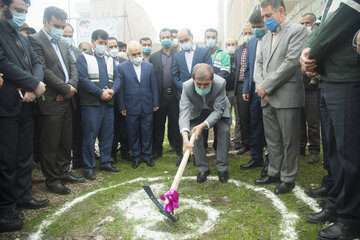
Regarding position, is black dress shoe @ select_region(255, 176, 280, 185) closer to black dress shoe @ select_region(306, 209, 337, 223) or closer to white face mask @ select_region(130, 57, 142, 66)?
black dress shoe @ select_region(306, 209, 337, 223)

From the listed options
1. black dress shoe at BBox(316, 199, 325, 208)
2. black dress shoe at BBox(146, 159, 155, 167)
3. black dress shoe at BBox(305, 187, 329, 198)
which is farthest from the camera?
black dress shoe at BBox(146, 159, 155, 167)

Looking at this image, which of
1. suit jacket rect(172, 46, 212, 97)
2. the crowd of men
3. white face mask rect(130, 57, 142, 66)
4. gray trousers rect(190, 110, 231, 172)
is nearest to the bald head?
the crowd of men

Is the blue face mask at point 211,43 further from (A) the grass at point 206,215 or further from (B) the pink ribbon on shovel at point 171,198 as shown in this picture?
(B) the pink ribbon on shovel at point 171,198

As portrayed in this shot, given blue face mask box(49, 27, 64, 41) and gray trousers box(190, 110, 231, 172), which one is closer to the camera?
blue face mask box(49, 27, 64, 41)

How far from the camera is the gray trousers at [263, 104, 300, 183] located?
335cm

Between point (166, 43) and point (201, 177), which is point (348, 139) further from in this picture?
point (166, 43)

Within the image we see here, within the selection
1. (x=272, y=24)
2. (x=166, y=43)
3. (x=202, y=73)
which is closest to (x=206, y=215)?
(x=202, y=73)

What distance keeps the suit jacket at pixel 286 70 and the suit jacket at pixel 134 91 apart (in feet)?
7.34

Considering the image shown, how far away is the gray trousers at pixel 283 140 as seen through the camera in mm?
3348

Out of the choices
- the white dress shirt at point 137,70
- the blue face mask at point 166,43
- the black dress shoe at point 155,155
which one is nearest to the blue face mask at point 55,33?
the white dress shirt at point 137,70

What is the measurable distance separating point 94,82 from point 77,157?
1417 millimetres

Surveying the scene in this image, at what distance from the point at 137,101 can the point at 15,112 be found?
2272 mm

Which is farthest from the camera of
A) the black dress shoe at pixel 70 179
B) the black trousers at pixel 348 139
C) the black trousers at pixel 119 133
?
the black trousers at pixel 119 133

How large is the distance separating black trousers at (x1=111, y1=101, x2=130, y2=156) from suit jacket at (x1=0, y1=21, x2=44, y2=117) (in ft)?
7.15
